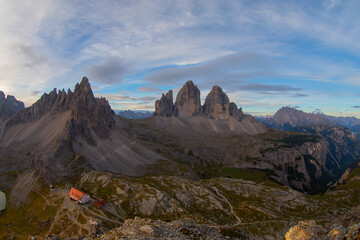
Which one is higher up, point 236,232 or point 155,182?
point 236,232

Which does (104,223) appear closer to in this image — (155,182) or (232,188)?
(155,182)

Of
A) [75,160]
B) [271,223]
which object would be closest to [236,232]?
[271,223]

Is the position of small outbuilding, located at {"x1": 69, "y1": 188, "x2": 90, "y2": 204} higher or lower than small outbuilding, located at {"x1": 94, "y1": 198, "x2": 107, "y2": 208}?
higher

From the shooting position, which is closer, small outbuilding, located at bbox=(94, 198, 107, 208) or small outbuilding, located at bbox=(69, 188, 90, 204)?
small outbuilding, located at bbox=(94, 198, 107, 208)

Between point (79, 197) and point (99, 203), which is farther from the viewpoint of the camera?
point (79, 197)

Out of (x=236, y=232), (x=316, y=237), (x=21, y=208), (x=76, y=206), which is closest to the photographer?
(x=316, y=237)

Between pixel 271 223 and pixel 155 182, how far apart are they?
8844cm

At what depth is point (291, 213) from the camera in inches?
4252

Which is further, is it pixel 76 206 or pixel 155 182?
pixel 155 182

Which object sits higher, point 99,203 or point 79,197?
point 79,197

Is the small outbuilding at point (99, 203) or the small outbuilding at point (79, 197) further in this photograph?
the small outbuilding at point (79, 197)

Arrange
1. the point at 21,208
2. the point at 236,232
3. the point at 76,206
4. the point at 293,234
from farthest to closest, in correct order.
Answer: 1. the point at 21,208
2. the point at 76,206
3. the point at 236,232
4. the point at 293,234

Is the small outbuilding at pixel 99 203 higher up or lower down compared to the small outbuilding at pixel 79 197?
lower down

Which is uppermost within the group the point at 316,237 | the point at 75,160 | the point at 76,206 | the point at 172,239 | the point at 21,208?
the point at 316,237
